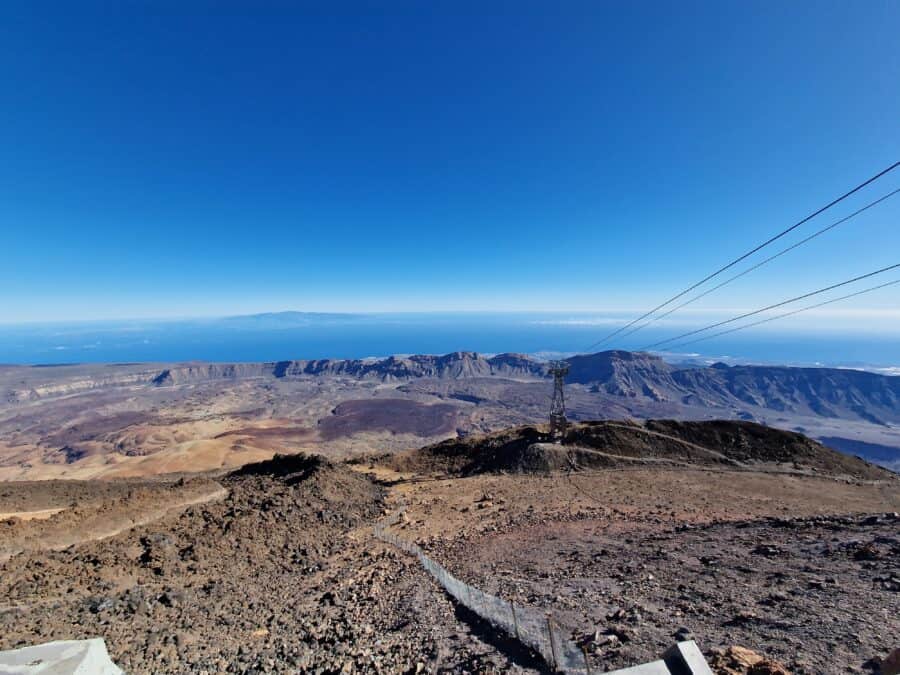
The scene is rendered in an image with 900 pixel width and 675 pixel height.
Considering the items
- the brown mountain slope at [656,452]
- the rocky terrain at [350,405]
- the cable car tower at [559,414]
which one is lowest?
the rocky terrain at [350,405]

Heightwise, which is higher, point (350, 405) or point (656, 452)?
point (656, 452)

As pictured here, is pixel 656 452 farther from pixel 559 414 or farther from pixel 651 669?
pixel 651 669

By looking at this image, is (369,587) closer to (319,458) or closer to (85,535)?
(85,535)

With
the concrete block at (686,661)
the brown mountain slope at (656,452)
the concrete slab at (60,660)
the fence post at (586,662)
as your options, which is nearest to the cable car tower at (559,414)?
the brown mountain slope at (656,452)

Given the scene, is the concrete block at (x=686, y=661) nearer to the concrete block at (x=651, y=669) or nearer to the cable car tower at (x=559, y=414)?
the concrete block at (x=651, y=669)

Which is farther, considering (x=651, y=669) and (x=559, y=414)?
(x=559, y=414)

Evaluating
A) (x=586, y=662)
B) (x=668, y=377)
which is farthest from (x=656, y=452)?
(x=668, y=377)

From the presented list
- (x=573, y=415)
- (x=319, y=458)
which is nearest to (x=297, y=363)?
(x=573, y=415)

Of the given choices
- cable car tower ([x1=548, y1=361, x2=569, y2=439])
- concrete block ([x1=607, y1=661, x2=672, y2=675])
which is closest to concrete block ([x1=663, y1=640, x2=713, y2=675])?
concrete block ([x1=607, y1=661, x2=672, y2=675])
